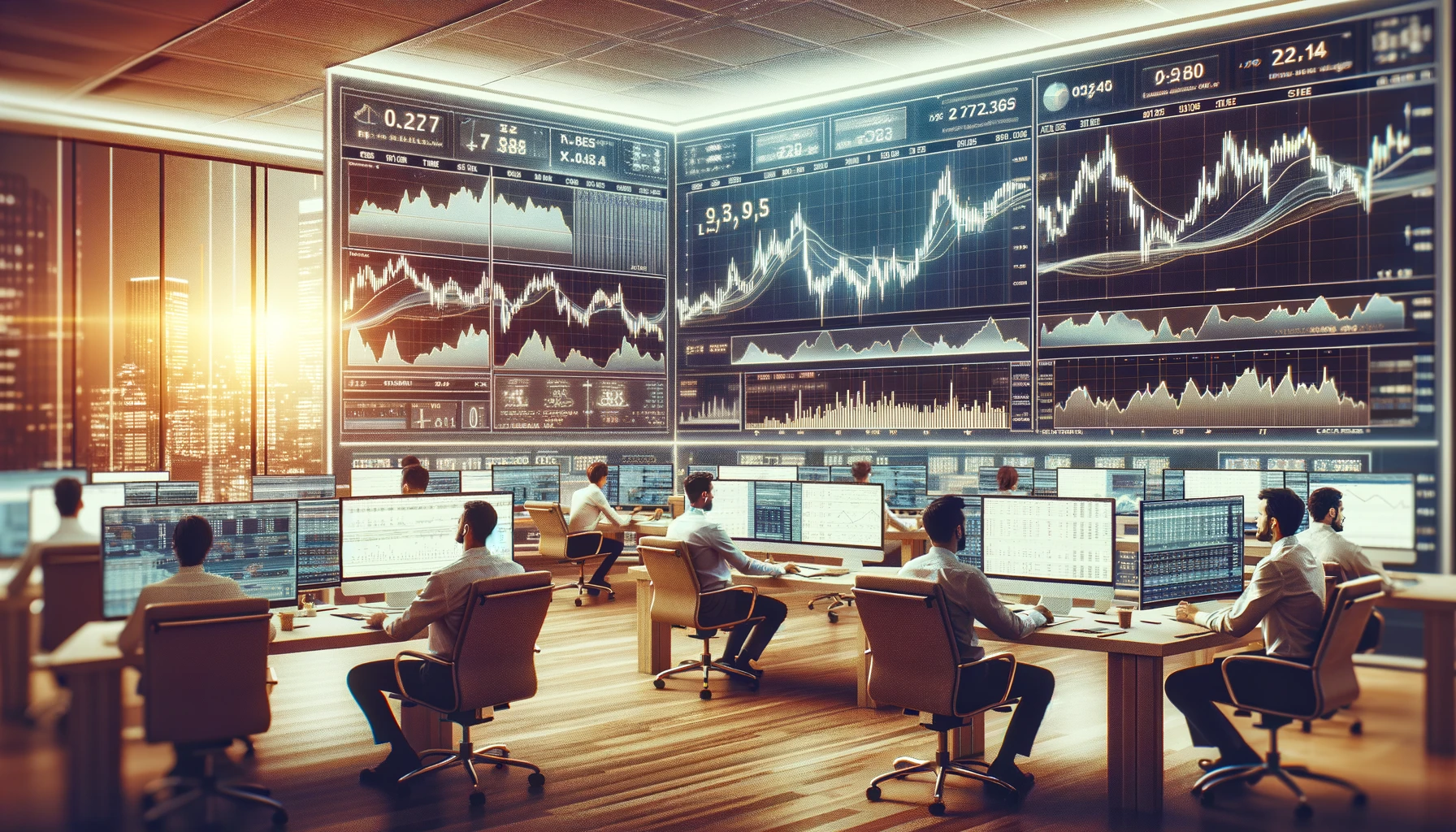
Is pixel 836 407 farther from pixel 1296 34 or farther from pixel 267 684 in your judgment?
pixel 267 684

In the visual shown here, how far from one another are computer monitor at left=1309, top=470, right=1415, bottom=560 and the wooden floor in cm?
127

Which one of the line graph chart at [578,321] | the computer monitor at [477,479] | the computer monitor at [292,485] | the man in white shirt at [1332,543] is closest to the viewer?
the man in white shirt at [1332,543]

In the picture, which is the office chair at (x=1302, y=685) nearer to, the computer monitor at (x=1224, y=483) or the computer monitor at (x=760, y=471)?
the computer monitor at (x=1224, y=483)

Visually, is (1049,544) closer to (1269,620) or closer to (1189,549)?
(1189,549)

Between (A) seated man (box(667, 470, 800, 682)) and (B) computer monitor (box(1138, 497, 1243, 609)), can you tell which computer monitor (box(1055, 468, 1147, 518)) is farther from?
(B) computer monitor (box(1138, 497, 1243, 609))

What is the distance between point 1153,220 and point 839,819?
570cm

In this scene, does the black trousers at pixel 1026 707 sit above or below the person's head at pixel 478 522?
below

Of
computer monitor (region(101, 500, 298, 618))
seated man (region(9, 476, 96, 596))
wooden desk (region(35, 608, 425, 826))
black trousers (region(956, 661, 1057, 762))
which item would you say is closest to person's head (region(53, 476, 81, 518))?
seated man (region(9, 476, 96, 596))

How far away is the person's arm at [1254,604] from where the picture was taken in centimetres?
405

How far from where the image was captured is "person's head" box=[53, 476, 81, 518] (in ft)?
5.66

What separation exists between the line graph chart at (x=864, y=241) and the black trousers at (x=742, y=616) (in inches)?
149

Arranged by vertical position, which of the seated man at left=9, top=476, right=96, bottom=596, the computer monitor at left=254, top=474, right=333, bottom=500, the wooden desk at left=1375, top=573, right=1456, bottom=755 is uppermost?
the seated man at left=9, top=476, right=96, bottom=596

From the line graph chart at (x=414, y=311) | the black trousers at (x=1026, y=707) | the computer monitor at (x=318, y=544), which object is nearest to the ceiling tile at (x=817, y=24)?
the line graph chart at (x=414, y=311)

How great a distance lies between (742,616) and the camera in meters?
6.22
